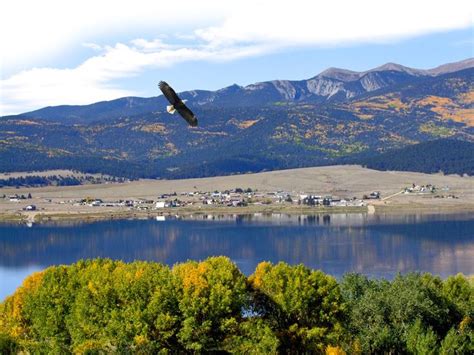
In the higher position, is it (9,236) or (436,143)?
(436,143)

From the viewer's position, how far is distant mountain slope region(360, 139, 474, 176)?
509 ft

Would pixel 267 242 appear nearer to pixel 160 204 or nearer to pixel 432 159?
pixel 160 204

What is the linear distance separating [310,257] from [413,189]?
6505 centimetres

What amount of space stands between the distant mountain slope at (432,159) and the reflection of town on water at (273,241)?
200 feet

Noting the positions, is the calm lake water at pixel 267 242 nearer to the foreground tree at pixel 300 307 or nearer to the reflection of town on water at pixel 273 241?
the reflection of town on water at pixel 273 241

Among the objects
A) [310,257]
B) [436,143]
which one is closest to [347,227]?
[310,257]

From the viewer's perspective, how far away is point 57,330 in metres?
24.9

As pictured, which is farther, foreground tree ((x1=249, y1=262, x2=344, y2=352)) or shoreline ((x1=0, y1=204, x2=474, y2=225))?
shoreline ((x1=0, y1=204, x2=474, y2=225))

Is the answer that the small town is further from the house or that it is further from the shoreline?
the shoreline

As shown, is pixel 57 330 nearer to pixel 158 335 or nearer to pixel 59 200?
pixel 158 335

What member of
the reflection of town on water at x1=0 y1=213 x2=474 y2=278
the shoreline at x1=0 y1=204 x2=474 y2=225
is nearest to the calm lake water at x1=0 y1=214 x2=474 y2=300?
the reflection of town on water at x1=0 y1=213 x2=474 y2=278

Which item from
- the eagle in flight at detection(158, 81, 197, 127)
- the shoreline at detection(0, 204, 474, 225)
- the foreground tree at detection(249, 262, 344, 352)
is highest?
the eagle in flight at detection(158, 81, 197, 127)

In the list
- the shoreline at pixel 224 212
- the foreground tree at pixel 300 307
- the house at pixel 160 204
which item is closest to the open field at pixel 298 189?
the shoreline at pixel 224 212

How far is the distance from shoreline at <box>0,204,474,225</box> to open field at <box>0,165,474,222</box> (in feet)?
0.48
